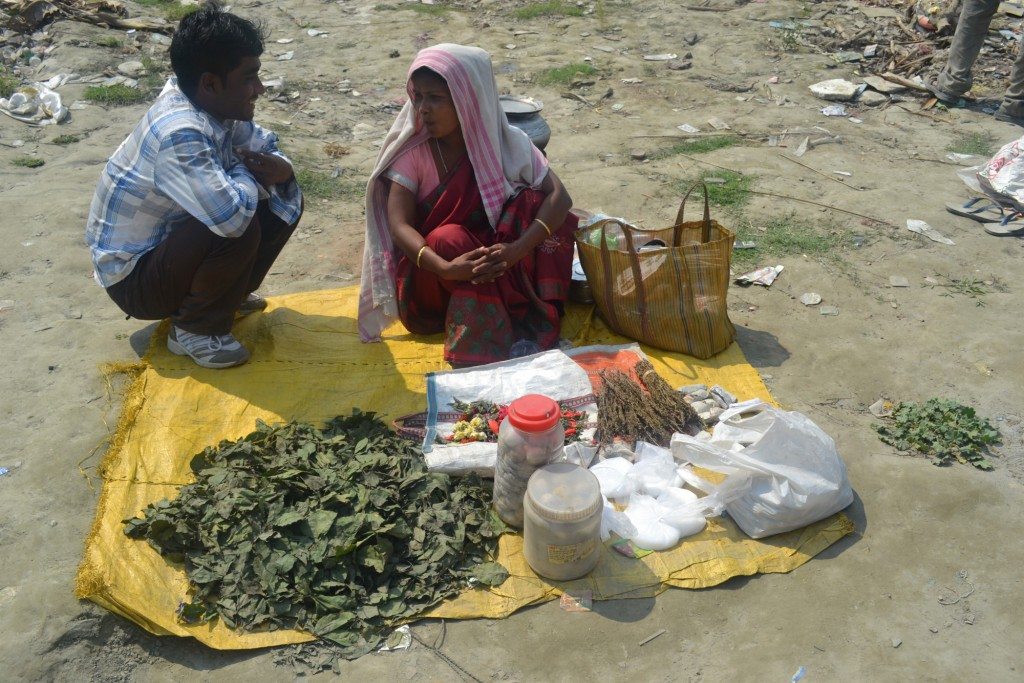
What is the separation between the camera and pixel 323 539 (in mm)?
2488

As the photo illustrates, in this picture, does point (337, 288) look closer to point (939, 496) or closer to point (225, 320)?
point (225, 320)

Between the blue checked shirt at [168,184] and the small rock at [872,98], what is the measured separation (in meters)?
5.21

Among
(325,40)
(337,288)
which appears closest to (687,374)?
(337,288)

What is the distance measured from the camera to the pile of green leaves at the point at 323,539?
94.9 inches

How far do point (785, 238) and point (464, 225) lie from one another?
212 centimetres

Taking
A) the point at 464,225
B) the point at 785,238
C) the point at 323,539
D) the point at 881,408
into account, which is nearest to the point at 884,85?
the point at 785,238

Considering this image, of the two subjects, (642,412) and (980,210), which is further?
(980,210)

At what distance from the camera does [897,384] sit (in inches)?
135

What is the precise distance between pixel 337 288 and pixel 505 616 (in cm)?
225

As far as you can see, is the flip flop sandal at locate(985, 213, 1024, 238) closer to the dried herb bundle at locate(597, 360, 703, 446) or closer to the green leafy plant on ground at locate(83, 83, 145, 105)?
the dried herb bundle at locate(597, 360, 703, 446)

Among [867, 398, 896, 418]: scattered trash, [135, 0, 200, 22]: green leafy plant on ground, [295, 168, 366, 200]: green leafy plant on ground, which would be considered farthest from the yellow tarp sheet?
[135, 0, 200, 22]: green leafy plant on ground

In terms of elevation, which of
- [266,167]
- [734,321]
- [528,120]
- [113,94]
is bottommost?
[734,321]

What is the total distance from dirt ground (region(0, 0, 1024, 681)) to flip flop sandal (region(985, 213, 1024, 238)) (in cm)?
8

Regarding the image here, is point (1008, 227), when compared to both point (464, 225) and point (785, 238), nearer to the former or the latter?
point (785, 238)
